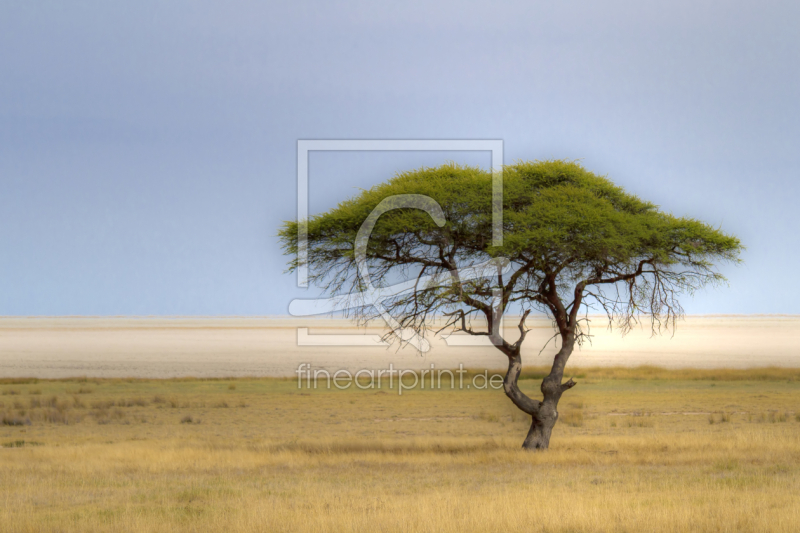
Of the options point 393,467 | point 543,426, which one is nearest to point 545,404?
point 543,426

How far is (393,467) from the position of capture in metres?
17.6

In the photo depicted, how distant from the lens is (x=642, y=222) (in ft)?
66.3

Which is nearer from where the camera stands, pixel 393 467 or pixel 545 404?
pixel 393 467

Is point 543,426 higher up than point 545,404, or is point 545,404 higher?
point 545,404

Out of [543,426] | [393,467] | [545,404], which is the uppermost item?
[545,404]

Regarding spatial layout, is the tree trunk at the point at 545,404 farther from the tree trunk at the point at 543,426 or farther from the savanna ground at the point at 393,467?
the savanna ground at the point at 393,467

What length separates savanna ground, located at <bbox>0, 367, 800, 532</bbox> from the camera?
10578 millimetres

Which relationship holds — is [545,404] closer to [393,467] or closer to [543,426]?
[543,426]

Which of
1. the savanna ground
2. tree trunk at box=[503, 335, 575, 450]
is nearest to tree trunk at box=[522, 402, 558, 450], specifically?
tree trunk at box=[503, 335, 575, 450]

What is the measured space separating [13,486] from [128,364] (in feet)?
261

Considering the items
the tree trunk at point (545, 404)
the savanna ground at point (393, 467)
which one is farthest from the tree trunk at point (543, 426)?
the savanna ground at point (393, 467)

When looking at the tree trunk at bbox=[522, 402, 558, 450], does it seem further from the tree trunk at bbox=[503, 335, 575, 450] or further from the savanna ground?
the savanna ground

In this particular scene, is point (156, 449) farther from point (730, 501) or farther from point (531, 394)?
point (531, 394)

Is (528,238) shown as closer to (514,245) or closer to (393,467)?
(514,245)
